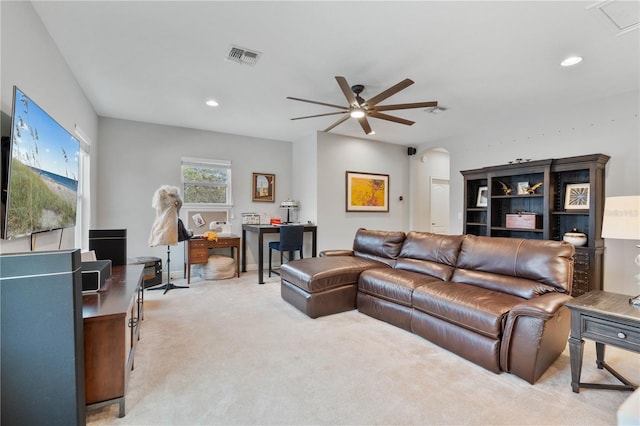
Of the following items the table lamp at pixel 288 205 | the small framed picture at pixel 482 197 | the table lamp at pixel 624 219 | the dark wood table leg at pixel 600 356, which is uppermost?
the small framed picture at pixel 482 197

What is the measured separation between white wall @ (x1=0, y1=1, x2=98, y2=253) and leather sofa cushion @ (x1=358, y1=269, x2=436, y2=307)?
2849 mm

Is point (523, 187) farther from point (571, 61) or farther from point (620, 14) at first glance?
point (620, 14)

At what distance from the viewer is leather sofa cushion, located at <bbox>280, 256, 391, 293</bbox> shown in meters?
3.25

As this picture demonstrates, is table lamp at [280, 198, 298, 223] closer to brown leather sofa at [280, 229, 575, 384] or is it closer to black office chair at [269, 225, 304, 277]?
black office chair at [269, 225, 304, 277]

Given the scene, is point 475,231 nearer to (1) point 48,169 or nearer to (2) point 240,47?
(2) point 240,47

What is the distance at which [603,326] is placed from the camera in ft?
5.89

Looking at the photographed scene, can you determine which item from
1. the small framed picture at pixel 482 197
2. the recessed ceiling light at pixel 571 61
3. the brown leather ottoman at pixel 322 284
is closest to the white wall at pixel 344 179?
the small framed picture at pixel 482 197

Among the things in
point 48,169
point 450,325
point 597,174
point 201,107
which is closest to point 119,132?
point 201,107

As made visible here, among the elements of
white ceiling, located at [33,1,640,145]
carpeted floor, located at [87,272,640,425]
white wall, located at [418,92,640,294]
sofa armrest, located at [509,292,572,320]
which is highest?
white ceiling, located at [33,1,640,145]

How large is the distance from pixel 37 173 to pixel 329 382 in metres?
2.30

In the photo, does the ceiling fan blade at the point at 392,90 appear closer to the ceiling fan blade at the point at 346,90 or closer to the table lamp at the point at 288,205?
the ceiling fan blade at the point at 346,90

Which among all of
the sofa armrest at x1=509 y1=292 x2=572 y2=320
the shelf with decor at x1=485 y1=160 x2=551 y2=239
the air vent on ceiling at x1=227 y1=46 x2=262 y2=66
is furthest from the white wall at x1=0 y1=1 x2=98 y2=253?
the shelf with decor at x1=485 y1=160 x2=551 y2=239

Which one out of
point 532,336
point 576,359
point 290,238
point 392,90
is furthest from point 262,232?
point 576,359

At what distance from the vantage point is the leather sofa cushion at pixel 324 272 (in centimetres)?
325
